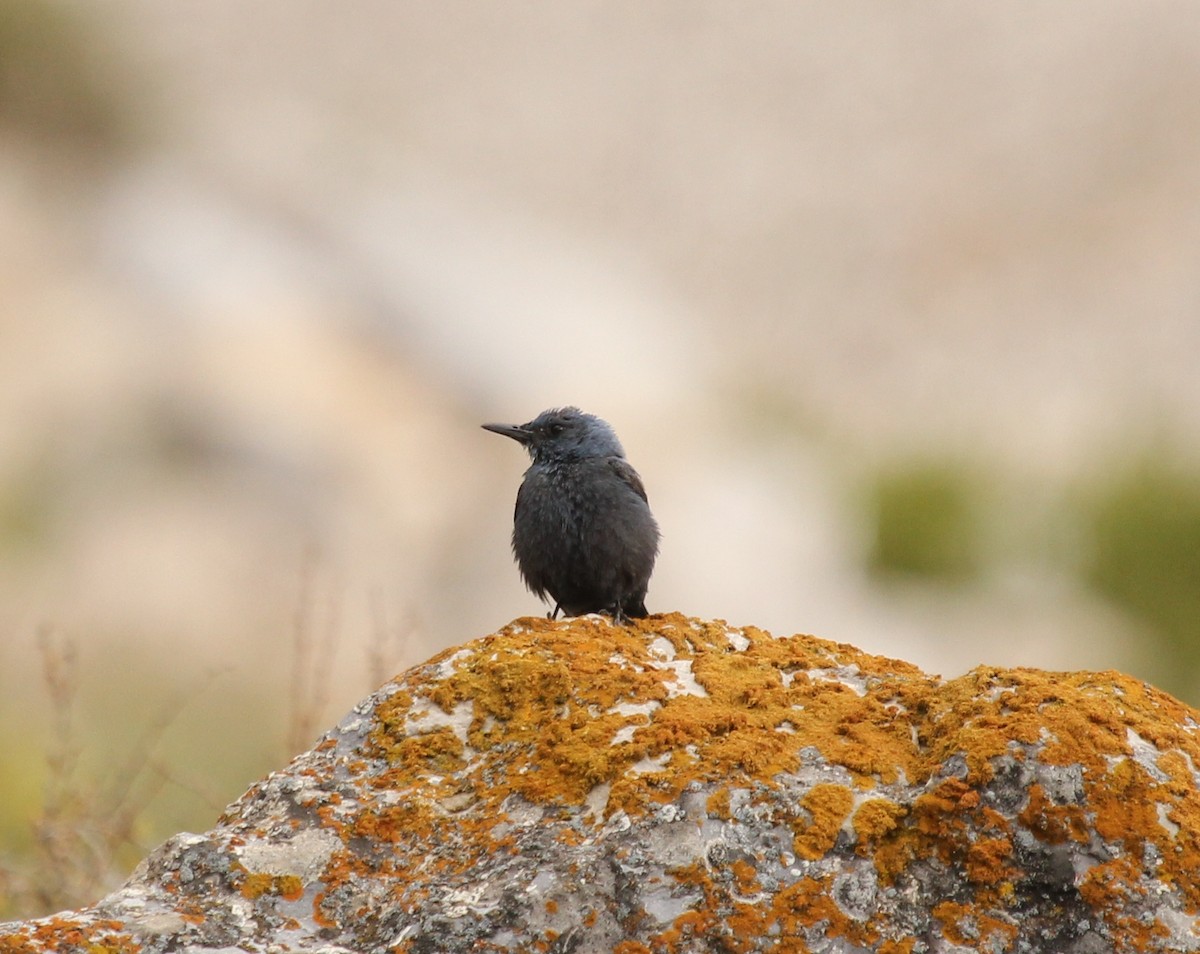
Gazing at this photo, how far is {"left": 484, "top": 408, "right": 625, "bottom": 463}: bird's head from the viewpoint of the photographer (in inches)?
265

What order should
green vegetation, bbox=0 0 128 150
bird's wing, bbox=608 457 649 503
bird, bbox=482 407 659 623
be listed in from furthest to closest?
green vegetation, bbox=0 0 128 150 < bird's wing, bbox=608 457 649 503 < bird, bbox=482 407 659 623

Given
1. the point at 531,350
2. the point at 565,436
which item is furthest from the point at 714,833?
the point at 531,350

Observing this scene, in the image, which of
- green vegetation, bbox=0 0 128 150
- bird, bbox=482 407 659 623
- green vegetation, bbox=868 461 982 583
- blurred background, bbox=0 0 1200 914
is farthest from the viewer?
green vegetation, bbox=868 461 982 583

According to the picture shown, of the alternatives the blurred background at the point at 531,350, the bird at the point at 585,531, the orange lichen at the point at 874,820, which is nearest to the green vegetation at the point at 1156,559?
the blurred background at the point at 531,350

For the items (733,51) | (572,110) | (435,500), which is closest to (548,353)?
(435,500)

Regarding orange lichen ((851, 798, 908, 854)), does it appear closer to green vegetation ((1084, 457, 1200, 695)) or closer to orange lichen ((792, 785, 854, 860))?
orange lichen ((792, 785, 854, 860))

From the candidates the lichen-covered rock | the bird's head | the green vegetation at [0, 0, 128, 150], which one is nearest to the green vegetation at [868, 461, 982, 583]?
the green vegetation at [0, 0, 128, 150]

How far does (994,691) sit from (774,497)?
21.7 m

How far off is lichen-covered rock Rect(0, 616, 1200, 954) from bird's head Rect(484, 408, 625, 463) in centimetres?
291

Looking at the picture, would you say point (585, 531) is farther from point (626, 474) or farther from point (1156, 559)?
point (1156, 559)

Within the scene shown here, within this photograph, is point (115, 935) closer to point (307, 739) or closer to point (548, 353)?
point (307, 739)

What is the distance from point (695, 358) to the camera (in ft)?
130

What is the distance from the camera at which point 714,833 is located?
3195mm

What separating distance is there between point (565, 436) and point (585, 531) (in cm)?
66
